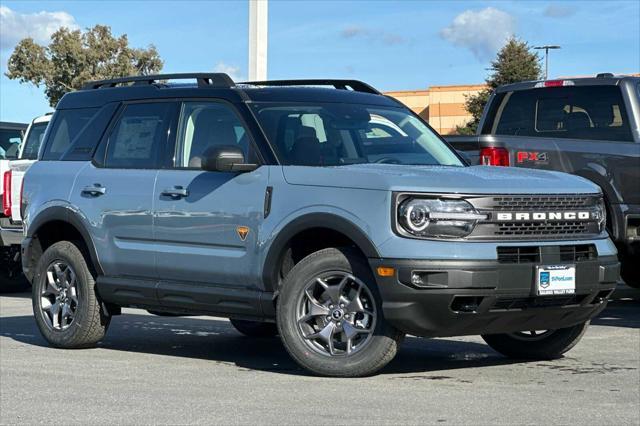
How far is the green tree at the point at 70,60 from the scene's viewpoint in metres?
72.9

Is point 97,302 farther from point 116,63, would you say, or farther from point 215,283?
point 116,63

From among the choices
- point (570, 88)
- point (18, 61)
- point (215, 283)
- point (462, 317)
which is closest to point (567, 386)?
point (462, 317)

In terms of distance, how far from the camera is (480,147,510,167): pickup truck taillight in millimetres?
11195

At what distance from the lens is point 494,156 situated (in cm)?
1123

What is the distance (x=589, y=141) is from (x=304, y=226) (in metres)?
4.13

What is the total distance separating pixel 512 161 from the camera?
11.2 metres

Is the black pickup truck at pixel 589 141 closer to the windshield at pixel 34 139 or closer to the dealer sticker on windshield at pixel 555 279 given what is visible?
the dealer sticker on windshield at pixel 555 279

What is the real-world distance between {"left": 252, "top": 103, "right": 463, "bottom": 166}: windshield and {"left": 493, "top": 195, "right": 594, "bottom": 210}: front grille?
105cm

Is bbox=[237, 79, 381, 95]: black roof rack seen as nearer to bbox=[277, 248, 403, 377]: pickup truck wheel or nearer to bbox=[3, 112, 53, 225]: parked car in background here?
bbox=[277, 248, 403, 377]: pickup truck wheel

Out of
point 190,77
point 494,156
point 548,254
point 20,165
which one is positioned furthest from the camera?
point 20,165

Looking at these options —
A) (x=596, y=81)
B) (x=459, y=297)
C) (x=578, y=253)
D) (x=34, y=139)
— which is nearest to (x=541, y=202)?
(x=578, y=253)

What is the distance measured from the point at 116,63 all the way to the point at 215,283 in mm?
68938

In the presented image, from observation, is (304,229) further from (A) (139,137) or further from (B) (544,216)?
(A) (139,137)

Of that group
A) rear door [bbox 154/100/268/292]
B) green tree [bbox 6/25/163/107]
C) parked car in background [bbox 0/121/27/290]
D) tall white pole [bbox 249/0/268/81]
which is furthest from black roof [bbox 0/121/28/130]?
green tree [bbox 6/25/163/107]
